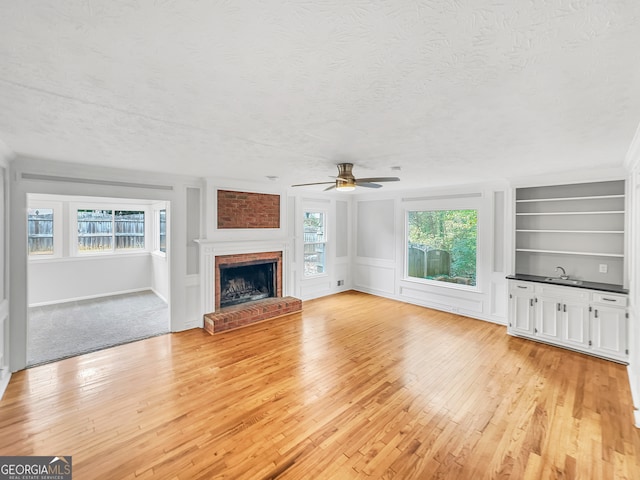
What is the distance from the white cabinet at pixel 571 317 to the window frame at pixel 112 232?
25.8 ft

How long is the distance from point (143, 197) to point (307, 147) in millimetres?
2823

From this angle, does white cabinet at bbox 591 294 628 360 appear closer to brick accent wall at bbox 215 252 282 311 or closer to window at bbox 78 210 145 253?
brick accent wall at bbox 215 252 282 311

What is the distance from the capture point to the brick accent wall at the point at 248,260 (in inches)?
194

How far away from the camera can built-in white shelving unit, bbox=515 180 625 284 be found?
12.8ft

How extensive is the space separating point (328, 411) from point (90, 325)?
14.5 ft

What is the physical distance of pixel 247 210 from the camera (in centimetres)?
526

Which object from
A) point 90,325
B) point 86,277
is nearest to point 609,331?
point 90,325

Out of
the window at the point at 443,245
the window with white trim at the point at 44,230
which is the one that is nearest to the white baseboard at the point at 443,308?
the window at the point at 443,245

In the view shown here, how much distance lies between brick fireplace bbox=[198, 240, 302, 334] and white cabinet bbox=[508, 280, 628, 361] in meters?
3.66

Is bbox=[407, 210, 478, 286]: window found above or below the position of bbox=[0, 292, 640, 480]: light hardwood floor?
above

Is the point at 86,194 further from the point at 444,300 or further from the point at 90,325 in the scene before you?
the point at 444,300

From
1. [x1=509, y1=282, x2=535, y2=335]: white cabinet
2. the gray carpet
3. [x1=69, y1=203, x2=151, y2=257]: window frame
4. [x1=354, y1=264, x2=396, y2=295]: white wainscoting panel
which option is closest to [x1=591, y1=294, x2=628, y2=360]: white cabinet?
[x1=509, y1=282, x2=535, y2=335]: white cabinet

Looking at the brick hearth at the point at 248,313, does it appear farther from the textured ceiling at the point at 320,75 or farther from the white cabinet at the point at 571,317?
the white cabinet at the point at 571,317

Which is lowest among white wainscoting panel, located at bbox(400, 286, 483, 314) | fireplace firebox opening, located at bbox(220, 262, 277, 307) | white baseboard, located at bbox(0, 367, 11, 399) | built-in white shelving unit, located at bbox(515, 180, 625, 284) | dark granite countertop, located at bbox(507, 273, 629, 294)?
white baseboard, located at bbox(0, 367, 11, 399)
